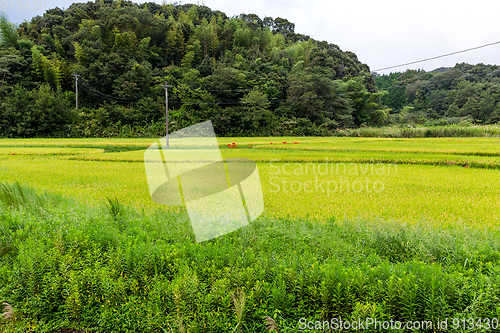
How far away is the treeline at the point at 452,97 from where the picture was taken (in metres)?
55.9

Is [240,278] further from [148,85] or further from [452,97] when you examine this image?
[452,97]

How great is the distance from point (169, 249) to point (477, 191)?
868 centimetres

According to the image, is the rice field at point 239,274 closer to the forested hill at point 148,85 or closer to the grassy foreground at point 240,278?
the grassy foreground at point 240,278

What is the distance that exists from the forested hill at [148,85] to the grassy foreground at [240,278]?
46195 millimetres

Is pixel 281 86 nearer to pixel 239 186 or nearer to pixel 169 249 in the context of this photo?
pixel 239 186

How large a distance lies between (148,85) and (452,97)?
227 ft

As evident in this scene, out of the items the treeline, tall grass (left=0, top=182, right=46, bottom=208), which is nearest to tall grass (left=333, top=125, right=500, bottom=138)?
the treeline

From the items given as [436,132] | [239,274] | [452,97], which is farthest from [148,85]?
[452,97]

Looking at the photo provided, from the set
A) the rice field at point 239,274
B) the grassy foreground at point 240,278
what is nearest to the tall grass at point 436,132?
the rice field at point 239,274

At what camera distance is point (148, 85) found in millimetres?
55500

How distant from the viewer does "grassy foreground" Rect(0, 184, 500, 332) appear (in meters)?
2.60

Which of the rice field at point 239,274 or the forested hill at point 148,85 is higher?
the forested hill at point 148,85

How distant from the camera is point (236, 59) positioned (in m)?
63.9

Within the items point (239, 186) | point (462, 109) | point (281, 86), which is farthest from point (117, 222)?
point (462, 109)
